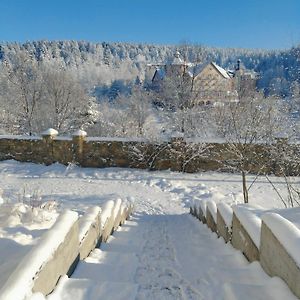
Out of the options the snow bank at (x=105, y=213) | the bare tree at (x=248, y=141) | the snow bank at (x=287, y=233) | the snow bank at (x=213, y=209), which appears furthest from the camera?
the bare tree at (x=248, y=141)

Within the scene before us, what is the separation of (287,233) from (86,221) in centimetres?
229

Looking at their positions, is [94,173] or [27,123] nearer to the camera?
[94,173]

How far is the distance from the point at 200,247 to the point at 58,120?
24.0 meters

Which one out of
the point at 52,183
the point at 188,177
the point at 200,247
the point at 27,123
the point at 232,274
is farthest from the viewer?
the point at 27,123

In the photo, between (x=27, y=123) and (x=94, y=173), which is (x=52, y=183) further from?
(x=27, y=123)

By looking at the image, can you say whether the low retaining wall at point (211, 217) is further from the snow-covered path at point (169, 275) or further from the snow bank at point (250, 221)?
the snow bank at point (250, 221)

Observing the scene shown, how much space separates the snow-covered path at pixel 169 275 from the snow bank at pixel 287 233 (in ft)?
1.01

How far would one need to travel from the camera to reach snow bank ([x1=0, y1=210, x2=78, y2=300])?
6.23 feet

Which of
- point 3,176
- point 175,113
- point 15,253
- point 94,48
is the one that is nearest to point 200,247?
point 15,253

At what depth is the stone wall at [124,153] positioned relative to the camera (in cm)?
1510

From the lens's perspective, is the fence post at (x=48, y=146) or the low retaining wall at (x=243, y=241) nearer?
the low retaining wall at (x=243, y=241)

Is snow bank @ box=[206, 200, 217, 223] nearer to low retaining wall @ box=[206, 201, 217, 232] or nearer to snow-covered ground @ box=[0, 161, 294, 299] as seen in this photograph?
low retaining wall @ box=[206, 201, 217, 232]

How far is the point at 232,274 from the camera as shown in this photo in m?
3.14

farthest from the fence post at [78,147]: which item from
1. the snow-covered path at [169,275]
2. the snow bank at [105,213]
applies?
the snow-covered path at [169,275]
